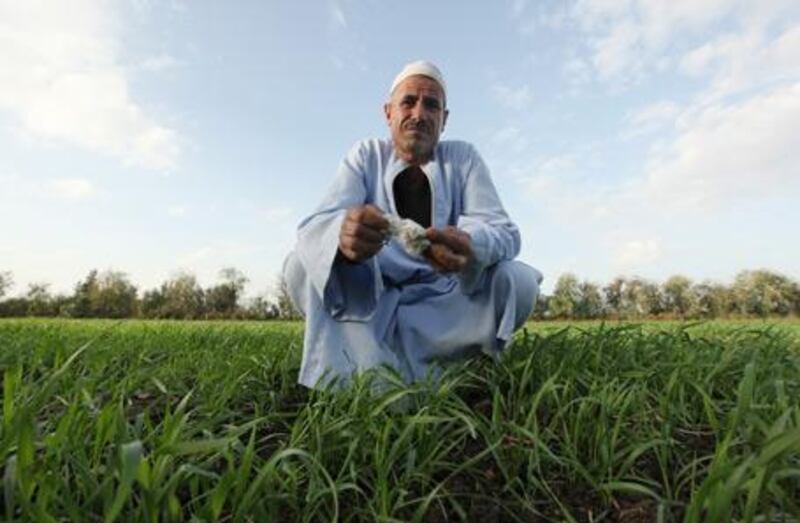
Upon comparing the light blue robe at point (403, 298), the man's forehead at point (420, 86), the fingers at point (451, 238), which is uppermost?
the man's forehead at point (420, 86)

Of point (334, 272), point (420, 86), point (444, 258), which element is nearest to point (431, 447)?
point (444, 258)

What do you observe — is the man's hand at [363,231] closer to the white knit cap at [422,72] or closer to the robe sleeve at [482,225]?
the robe sleeve at [482,225]

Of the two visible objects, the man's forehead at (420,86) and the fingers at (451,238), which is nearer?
the fingers at (451,238)

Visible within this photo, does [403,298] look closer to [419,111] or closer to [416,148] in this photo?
[416,148]

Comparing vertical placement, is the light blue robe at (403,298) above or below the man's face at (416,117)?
below

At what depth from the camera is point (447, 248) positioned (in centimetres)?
234

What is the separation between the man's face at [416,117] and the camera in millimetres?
2990

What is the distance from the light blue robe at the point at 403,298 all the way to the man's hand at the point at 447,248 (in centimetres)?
11

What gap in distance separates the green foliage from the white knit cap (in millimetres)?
1361

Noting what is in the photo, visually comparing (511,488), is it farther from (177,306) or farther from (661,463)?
(177,306)

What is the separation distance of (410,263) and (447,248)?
58 centimetres

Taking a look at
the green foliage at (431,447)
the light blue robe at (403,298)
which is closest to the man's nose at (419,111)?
the light blue robe at (403,298)

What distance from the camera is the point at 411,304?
2842 mm

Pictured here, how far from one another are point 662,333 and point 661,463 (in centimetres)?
170
